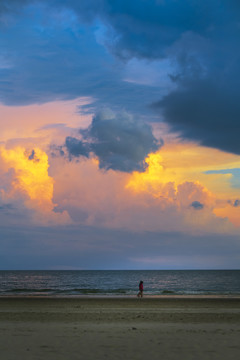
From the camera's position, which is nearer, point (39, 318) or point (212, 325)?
point (212, 325)

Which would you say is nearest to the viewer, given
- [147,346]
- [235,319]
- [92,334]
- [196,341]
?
[147,346]

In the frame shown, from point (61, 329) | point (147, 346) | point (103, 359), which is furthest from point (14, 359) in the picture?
point (61, 329)

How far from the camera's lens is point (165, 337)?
1502 cm

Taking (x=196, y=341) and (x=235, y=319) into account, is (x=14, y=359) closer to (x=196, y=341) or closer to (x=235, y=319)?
(x=196, y=341)

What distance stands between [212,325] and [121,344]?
7.54 meters

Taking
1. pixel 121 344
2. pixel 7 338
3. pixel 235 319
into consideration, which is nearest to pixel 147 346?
pixel 121 344

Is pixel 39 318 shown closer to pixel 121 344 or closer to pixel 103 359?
pixel 121 344

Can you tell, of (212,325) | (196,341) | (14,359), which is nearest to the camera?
(14,359)

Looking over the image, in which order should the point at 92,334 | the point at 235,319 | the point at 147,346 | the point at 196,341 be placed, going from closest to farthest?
the point at 147,346 < the point at 196,341 < the point at 92,334 < the point at 235,319

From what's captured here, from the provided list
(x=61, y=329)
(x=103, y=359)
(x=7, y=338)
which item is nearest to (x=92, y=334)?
(x=61, y=329)

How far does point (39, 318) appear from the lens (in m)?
22.3

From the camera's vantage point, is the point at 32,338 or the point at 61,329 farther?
the point at 61,329

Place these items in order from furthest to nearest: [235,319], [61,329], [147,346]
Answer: [235,319], [61,329], [147,346]

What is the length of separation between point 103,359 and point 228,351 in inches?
167
